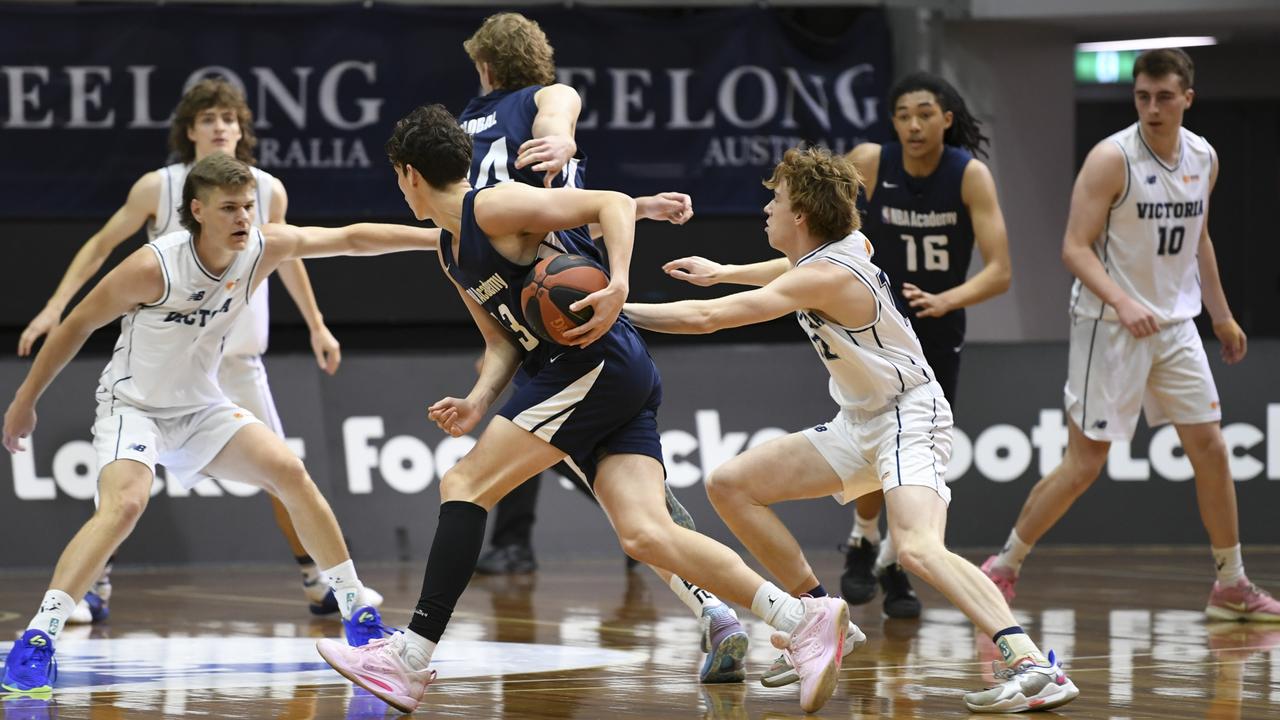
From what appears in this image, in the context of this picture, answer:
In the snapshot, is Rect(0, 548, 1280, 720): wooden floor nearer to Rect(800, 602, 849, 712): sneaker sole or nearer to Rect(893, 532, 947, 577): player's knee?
Rect(800, 602, 849, 712): sneaker sole

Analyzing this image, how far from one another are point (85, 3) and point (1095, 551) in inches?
270

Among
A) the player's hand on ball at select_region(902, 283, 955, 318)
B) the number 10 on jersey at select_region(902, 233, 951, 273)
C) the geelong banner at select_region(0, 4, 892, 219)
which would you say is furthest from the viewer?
the geelong banner at select_region(0, 4, 892, 219)

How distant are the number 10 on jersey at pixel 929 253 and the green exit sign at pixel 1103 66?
1013cm

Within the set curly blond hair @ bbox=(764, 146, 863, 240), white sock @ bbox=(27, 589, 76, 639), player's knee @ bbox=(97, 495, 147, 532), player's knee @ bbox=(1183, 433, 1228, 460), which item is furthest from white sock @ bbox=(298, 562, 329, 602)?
player's knee @ bbox=(1183, 433, 1228, 460)

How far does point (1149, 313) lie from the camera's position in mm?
Answer: 6613

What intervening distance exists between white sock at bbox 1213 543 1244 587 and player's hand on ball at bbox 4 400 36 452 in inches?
171

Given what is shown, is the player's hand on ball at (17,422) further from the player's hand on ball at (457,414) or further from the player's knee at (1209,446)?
the player's knee at (1209,446)

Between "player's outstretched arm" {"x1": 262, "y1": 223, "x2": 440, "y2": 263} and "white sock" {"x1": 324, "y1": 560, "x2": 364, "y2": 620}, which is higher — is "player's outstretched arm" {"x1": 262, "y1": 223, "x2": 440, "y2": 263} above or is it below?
above

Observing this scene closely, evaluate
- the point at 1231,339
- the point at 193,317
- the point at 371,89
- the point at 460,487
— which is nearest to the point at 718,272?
the point at 460,487

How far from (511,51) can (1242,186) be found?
12.7m

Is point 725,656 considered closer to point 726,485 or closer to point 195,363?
point 726,485

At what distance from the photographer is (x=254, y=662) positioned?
5754 millimetres

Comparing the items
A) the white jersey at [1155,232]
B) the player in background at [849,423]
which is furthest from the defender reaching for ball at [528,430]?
the white jersey at [1155,232]

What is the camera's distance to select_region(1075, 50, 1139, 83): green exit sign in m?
16.3
